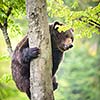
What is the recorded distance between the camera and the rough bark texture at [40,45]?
4801 millimetres

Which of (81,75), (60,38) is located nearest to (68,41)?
(60,38)

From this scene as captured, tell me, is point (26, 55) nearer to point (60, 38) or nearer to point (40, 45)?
point (40, 45)

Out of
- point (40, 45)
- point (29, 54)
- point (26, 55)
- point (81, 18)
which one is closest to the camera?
point (40, 45)

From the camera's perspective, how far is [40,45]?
4.85 meters

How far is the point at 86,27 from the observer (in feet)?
18.7

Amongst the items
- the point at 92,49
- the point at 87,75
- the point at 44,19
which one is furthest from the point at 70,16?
the point at 87,75

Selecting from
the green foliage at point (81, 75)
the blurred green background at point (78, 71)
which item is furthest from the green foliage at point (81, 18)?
the green foliage at point (81, 75)

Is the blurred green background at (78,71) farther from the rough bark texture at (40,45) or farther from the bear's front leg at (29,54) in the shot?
the rough bark texture at (40,45)

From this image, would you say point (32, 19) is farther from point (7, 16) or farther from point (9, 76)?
point (9, 76)

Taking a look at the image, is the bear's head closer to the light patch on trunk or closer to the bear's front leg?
the light patch on trunk

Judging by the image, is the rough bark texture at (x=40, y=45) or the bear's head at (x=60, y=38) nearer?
the rough bark texture at (x=40, y=45)

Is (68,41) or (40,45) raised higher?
(40,45)

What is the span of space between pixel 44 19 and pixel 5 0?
4.29 ft

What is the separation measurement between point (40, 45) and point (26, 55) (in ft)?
1.38
